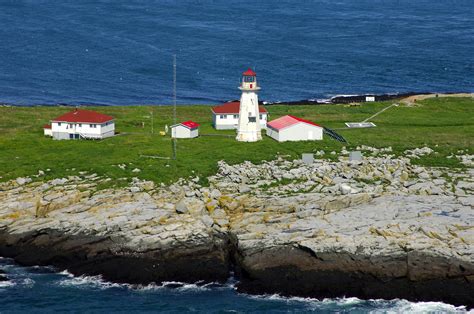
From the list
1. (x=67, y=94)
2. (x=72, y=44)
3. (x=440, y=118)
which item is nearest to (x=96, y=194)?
(x=440, y=118)

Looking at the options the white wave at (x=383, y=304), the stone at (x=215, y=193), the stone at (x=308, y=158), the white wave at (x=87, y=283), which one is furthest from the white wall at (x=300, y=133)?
the white wave at (x=87, y=283)

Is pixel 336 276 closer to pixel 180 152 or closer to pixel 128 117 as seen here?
pixel 180 152

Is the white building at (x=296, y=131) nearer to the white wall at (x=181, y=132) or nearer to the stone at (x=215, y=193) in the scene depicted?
the white wall at (x=181, y=132)

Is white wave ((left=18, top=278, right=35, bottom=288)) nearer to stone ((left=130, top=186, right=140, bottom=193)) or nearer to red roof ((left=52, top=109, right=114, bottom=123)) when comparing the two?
stone ((left=130, top=186, right=140, bottom=193))

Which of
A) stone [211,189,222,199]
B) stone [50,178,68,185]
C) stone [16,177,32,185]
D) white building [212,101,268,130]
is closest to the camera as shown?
stone [211,189,222,199]

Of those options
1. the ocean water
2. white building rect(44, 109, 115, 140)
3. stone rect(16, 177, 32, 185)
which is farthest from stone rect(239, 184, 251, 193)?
white building rect(44, 109, 115, 140)

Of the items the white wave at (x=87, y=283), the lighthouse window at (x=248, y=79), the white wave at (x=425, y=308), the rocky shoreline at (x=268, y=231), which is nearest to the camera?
the white wave at (x=425, y=308)
